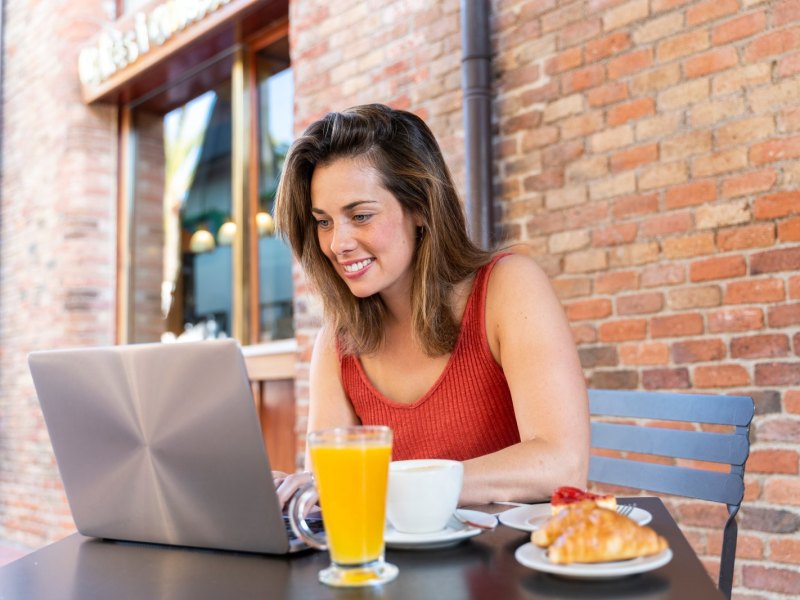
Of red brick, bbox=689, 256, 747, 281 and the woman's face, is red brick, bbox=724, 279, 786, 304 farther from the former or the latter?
the woman's face

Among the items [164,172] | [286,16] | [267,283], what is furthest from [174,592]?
[164,172]

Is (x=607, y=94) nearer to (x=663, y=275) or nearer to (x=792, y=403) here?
(x=663, y=275)

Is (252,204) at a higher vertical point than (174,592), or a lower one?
higher

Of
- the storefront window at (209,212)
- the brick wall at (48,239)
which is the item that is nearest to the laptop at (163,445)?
the storefront window at (209,212)

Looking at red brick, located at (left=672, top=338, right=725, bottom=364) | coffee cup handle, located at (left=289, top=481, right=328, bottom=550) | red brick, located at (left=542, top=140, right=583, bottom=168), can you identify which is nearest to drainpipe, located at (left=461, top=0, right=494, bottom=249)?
red brick, located at (left=542, top=140, right=583, bottom=168)

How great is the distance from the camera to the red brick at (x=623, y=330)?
2.34m

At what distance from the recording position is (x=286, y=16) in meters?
4.01

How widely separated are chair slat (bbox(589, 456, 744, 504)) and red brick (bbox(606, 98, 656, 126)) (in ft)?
3.70

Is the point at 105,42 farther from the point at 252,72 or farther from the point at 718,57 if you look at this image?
the point at 718,57

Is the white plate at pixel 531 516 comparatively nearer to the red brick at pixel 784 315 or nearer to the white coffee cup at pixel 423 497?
the white coffee cup at pixel 423 497

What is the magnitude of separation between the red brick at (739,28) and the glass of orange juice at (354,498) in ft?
Answer: 6.15

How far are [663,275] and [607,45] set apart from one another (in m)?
0.73

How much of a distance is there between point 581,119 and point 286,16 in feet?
6.73

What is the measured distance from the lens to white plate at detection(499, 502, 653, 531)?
0.88m
